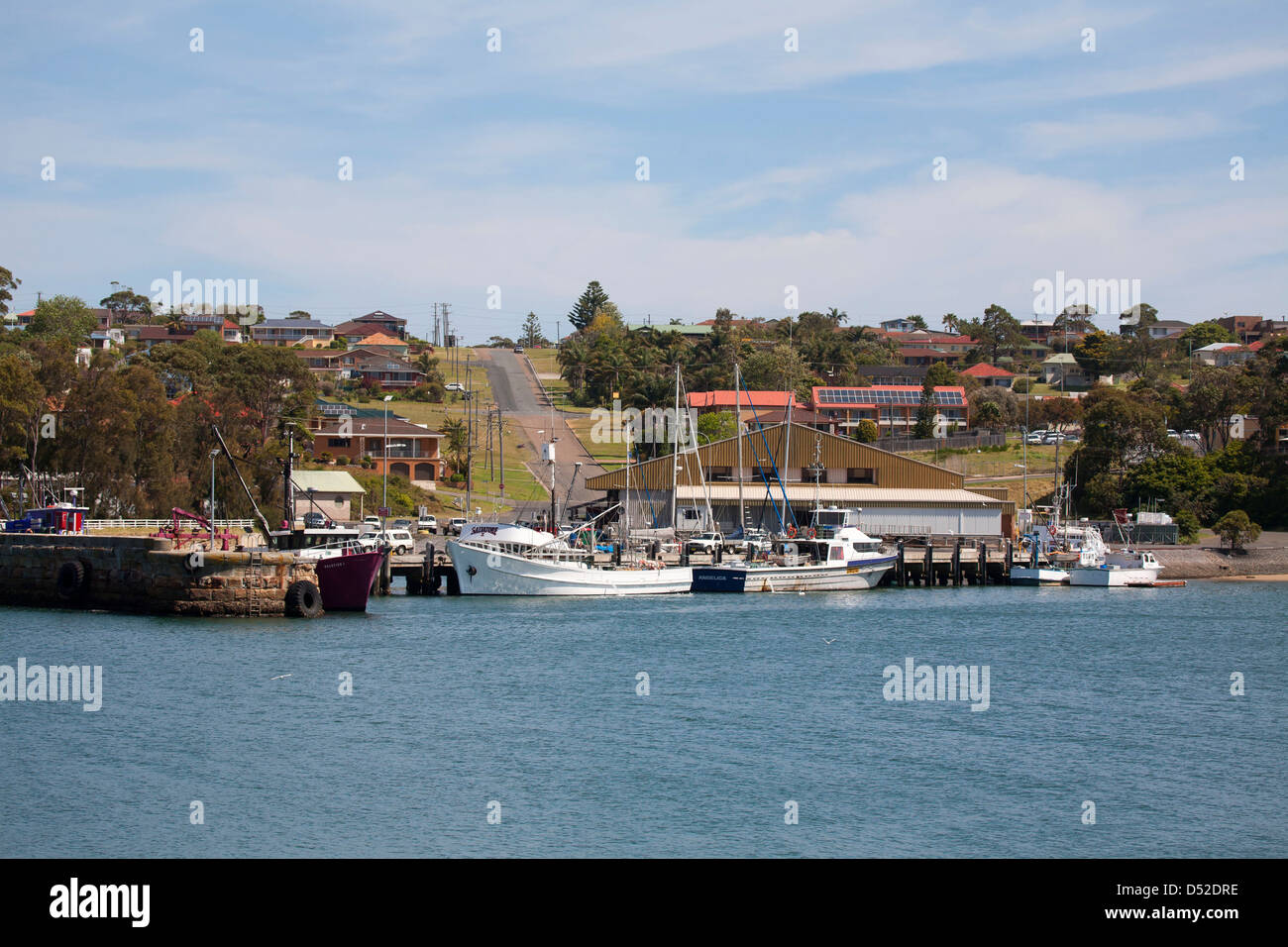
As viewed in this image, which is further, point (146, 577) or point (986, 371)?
point (986, 371)

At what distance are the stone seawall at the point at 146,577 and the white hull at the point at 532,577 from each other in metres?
11.2

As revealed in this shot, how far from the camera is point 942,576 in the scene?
74.9 m

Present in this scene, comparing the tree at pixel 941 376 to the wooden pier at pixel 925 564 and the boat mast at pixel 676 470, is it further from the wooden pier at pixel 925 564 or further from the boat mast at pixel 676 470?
the boat mast at pixel 676 470

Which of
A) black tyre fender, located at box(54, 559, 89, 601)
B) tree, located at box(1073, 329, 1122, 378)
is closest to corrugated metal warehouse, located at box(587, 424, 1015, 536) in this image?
black tyre fender, located at box(54, 559, 89, 601)

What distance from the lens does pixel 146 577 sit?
5216 cm

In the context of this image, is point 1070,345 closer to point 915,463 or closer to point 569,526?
point 915,463

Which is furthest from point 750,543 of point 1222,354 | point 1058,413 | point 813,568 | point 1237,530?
point 1222,354

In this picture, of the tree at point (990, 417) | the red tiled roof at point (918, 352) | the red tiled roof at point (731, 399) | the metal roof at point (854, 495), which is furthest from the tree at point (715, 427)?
the red tiled roof at point (918, 352)

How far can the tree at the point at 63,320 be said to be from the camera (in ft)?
469

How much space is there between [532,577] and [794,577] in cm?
1464

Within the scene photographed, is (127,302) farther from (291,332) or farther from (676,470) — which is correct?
(676,470)

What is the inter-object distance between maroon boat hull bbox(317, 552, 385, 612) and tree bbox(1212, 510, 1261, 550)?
57.1 meters
